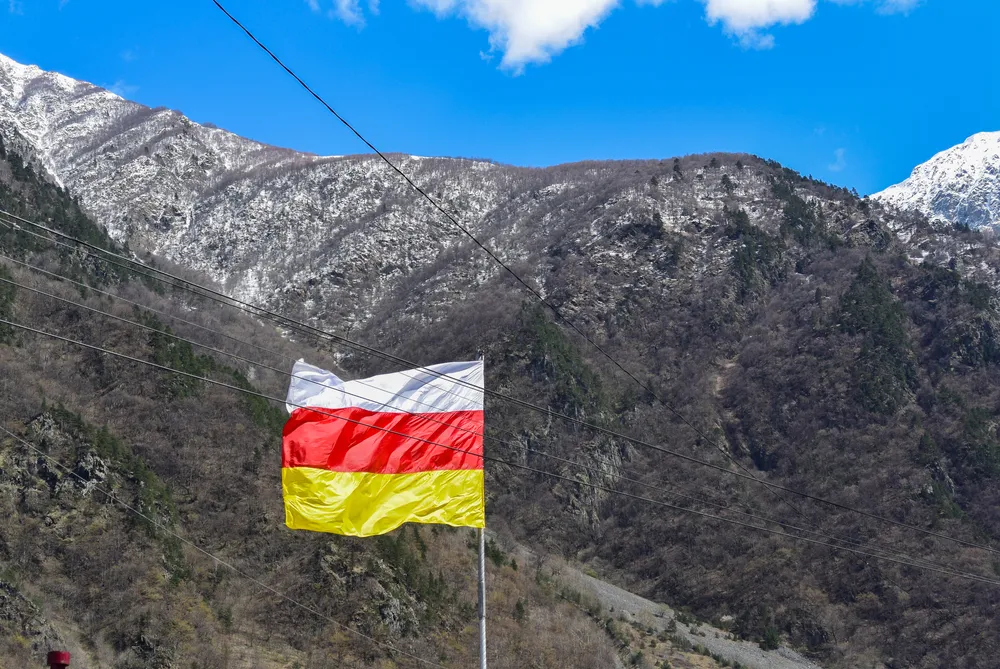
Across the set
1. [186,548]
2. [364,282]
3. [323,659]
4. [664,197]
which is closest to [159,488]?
[186,548]

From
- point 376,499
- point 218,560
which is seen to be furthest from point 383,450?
point 218,560

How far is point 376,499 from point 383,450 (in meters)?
0.89

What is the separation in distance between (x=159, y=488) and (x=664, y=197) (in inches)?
3834

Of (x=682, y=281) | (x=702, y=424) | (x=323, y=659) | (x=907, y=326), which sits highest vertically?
(x=682, y=281)

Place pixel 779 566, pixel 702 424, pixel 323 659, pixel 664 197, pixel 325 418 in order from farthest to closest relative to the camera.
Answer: pixel 664 197
pixel 702 424
pixel 779 566
pixel 323 659
pixel 325 418

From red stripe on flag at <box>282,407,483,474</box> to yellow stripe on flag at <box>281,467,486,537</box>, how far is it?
0.15 metres

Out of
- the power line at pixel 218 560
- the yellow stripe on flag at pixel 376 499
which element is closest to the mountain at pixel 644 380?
the power line at pixel 218 560

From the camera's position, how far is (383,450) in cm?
1675

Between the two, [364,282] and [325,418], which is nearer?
[325,418]

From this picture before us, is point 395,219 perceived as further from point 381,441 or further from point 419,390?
point 381,441

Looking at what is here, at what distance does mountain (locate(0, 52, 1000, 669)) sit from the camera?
52.5 m

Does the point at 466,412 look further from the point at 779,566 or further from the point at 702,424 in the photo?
the point at 702,424

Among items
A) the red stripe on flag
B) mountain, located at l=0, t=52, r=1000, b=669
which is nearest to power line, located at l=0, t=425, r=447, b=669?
mountain, located at l=0, t=52, r=1000, b=669

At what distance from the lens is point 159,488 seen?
46812 mm
